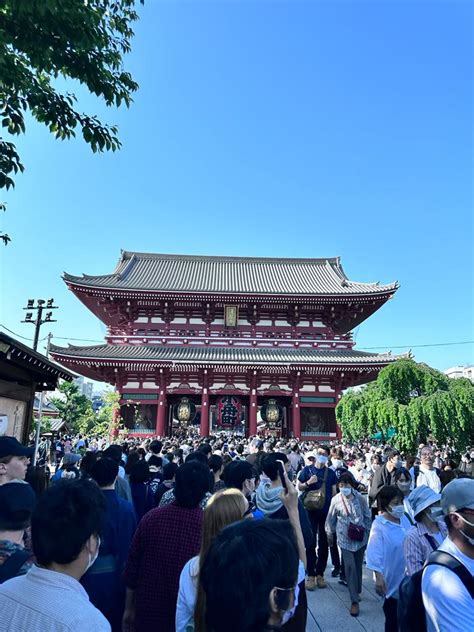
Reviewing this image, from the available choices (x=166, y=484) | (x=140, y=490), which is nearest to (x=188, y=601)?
(x=166, y=484)

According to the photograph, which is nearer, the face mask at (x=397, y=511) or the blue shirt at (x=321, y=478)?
the face mask at (x=397, y=511)

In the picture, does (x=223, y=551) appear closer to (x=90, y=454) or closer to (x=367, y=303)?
(x=90, y=454)

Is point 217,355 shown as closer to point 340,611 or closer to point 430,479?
point 430,479

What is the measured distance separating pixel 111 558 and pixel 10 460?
1.36 metres

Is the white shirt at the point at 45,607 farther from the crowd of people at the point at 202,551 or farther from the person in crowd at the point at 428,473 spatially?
the person in crowd at the point at 428,473

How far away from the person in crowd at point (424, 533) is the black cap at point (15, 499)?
2.67m

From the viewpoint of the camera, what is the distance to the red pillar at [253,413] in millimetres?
21109

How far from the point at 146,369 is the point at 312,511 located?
16218mm

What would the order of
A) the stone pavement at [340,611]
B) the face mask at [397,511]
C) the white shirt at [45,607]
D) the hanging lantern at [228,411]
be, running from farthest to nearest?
the hanging lantern at [228,411] < the stone pavement at [340,611] < the face mask at [397,511] < the white shirt at [45,607]

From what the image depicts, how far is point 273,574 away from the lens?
1284 millimetres

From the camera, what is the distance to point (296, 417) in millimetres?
21000

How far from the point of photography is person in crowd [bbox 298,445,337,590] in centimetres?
547

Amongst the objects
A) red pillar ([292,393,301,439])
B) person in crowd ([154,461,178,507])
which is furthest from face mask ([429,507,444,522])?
red pillar ([292,393,301,439])

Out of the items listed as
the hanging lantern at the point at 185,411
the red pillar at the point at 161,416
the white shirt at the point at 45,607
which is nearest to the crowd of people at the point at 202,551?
the white shirt at the point at 45,607
